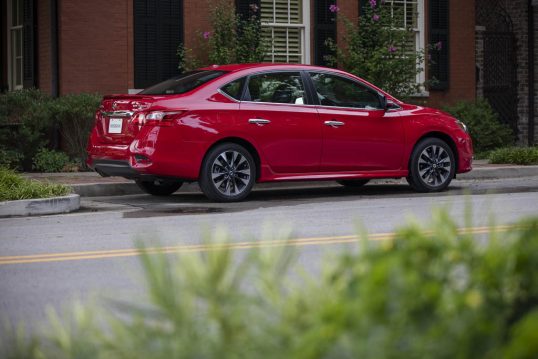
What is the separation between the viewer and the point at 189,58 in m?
18.1

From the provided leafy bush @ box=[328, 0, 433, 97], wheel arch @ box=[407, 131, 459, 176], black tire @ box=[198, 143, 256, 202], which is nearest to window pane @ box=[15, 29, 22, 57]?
leafy bush @ box=[328, 0, 433, 97]

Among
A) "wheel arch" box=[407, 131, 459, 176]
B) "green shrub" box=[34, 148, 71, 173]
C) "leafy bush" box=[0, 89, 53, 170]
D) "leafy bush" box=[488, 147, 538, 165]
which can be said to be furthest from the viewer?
"leafy bush" box=[488, 147, 538, 165]

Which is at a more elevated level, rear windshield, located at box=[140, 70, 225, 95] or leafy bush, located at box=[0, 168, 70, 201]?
rear windshield, located at box=[140, 70, 225, 95]

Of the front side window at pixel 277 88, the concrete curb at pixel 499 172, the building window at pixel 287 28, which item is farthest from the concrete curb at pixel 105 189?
the building window at pixel 287 28

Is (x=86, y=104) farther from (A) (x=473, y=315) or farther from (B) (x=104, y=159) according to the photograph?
(A) (x=473, y=315)

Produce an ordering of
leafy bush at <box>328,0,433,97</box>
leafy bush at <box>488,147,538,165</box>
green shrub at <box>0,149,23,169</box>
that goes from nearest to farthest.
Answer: green shrub at <box>0,149,23,169</box> < leafy bush at <box>488,147,538,165</box> < leafy bush at <box>328,0,433,97</box>

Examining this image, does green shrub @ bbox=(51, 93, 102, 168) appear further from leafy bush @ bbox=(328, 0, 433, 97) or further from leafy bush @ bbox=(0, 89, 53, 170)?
leafy bush @ bbox=(328, 0, 433, 97)

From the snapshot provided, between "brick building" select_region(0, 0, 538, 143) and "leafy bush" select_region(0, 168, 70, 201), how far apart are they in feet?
17.5

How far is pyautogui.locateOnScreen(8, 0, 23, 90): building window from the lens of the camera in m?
→ 19.2

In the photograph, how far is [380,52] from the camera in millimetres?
18781

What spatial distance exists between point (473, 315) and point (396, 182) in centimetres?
1404

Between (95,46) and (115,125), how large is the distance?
5025 mm

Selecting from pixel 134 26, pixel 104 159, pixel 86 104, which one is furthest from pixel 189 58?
pixel 104 159

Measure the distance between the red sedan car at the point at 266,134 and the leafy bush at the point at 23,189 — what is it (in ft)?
2.69
